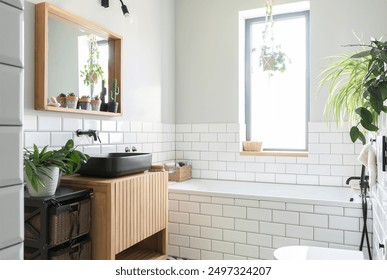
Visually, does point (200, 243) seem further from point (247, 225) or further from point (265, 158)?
point (265, 158)

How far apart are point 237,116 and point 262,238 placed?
145 cm

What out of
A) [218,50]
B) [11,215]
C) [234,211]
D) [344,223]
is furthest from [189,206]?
[11,215]

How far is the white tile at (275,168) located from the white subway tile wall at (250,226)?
30.7 inches

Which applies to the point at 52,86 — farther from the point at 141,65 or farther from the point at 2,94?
the point at 2,94

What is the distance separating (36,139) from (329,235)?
237cm

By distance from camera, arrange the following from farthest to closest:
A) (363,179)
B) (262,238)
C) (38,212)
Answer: (262,238) → (363,179) → (38,212)

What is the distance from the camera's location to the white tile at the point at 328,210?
2.58 metres

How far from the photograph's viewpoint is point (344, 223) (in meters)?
2.58

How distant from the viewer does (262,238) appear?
285 cm

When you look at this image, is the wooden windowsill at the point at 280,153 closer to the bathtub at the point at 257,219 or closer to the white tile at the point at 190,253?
the bathtub at the point at 257,219

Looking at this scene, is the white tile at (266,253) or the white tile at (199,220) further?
the white tile at (199,220)

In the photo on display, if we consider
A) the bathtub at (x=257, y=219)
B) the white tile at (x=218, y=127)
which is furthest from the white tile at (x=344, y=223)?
the white tile at (x=218, y=127)
